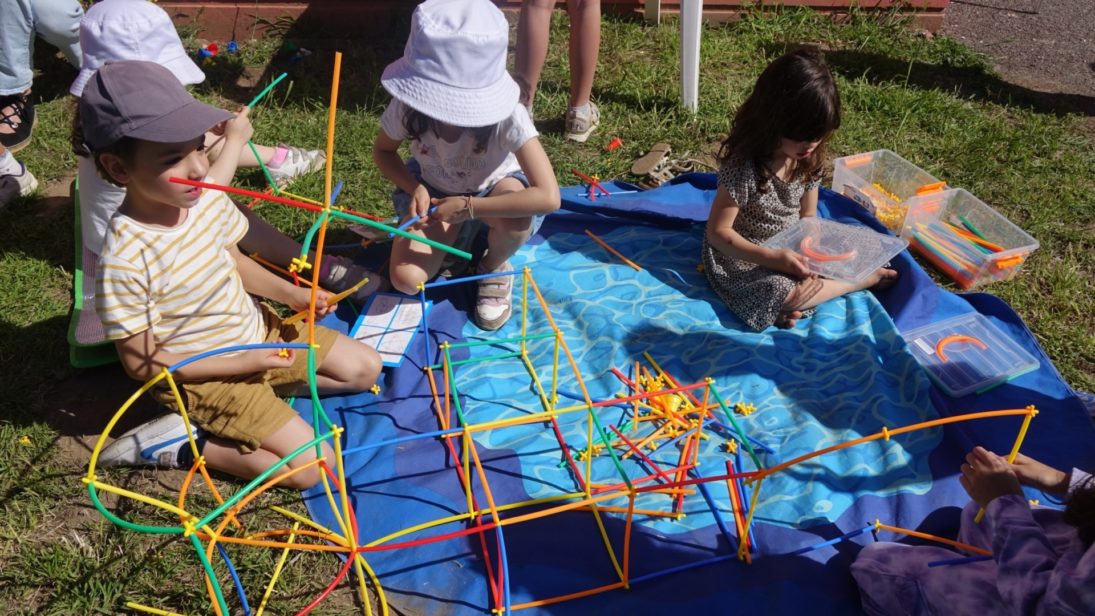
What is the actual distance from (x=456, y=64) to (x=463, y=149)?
1.33ft

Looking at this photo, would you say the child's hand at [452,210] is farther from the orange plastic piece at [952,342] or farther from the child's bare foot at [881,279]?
the orange plastic piece at [952,342]

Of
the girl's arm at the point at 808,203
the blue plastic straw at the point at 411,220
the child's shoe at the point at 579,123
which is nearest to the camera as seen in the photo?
the blue plastic straw at the point at 411,220

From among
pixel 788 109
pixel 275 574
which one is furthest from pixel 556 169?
pixel 275 574

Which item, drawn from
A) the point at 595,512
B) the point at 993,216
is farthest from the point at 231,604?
the point at 993,216

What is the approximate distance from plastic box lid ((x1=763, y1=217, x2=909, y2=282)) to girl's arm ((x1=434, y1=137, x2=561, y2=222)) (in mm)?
830

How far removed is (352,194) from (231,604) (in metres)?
1.85

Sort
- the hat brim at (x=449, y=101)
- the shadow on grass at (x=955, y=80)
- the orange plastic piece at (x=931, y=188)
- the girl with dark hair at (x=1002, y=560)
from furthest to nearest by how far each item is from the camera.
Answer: the shadow on grass at (x=955, y=80)
the orange plastic piece at (x=931, y=188)
the hat brim at (x=449, y=101)
the girl with dark hair at (x=1002, y=560)

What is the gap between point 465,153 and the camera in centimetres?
261

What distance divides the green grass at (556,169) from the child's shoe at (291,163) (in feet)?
0.25

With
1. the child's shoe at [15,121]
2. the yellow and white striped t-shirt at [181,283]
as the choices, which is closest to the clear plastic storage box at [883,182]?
the yellow and white striped t-shirt at [181,283]

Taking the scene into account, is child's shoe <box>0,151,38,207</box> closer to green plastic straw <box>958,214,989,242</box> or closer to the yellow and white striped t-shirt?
the yellow and white striped t-shirt

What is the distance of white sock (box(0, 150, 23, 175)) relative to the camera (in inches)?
128

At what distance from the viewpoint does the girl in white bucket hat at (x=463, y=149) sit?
7.30 ft

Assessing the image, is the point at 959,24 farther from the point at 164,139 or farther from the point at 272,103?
the point at 164,139
